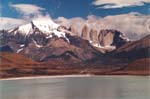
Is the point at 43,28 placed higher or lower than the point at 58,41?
higher

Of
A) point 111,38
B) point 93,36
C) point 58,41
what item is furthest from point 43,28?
point 111,38

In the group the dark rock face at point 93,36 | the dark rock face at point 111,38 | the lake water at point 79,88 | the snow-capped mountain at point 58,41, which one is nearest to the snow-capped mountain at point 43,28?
the snow-capped mountain at point 58,41

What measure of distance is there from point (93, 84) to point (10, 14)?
229 centimetres

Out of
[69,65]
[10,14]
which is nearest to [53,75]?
[69,65]

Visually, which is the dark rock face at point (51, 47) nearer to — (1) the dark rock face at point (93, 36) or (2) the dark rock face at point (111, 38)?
(1) the dark rock face at point (93, 36)

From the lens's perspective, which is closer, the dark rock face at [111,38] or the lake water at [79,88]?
the lake water at [79,88]

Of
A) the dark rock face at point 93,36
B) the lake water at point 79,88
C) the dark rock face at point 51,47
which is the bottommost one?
the lake water at point 79,88

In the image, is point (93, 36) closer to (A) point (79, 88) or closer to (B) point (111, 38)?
(B) point (111, 38)

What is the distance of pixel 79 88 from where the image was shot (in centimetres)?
654

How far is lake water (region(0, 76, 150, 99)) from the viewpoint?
5.54 m

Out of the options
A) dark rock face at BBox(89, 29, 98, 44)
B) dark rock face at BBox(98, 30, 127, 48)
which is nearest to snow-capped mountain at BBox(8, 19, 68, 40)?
dark rock face at BBox(89, 29, 98, 44)

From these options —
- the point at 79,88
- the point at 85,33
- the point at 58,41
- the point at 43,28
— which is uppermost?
the point at 43,28

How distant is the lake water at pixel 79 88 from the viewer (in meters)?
5.54

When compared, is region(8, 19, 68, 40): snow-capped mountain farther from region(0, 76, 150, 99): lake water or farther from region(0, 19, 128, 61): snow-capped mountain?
region(0, 76, 150, 99): lake water
